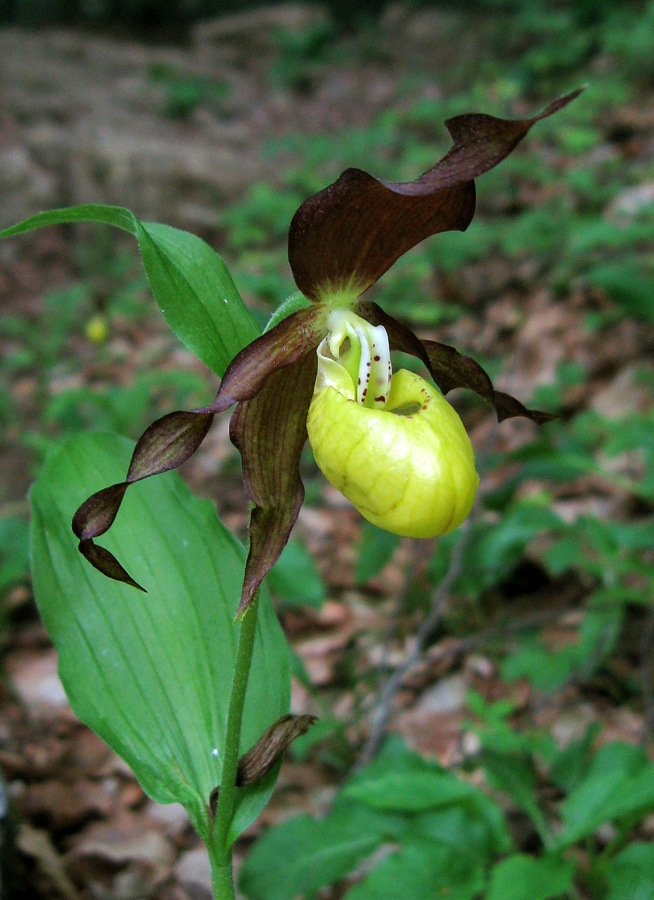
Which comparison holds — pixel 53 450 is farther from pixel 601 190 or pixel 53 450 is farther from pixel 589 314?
pixel 601 190

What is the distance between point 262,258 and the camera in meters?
4.34

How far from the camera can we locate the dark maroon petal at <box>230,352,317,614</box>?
40.3 inches

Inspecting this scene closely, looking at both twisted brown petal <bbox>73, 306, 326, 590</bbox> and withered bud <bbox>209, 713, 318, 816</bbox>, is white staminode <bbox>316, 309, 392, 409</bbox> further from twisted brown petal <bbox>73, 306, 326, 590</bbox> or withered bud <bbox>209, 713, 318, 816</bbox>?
withered bud <bbox>209, 713, 318, 816</bbox>

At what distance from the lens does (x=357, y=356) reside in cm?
114

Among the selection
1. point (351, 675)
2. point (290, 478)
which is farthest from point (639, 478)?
point (290, 478)

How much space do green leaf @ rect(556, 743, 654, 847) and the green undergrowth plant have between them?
6 cm

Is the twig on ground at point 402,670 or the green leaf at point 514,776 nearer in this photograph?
the green leaf at point 514,776

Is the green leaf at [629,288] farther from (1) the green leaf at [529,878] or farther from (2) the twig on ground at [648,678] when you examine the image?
(1) the green leaf at [529,878]

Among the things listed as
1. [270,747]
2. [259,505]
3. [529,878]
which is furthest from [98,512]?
[529,878]

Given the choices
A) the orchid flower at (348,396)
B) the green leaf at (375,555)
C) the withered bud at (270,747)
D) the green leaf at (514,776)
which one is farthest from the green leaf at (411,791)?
the green leaf at (375,555)

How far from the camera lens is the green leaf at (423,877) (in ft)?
4.15

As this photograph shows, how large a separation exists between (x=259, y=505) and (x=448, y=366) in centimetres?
44

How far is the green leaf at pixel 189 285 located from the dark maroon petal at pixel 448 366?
227mm

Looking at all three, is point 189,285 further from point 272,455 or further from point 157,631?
point 157,631
